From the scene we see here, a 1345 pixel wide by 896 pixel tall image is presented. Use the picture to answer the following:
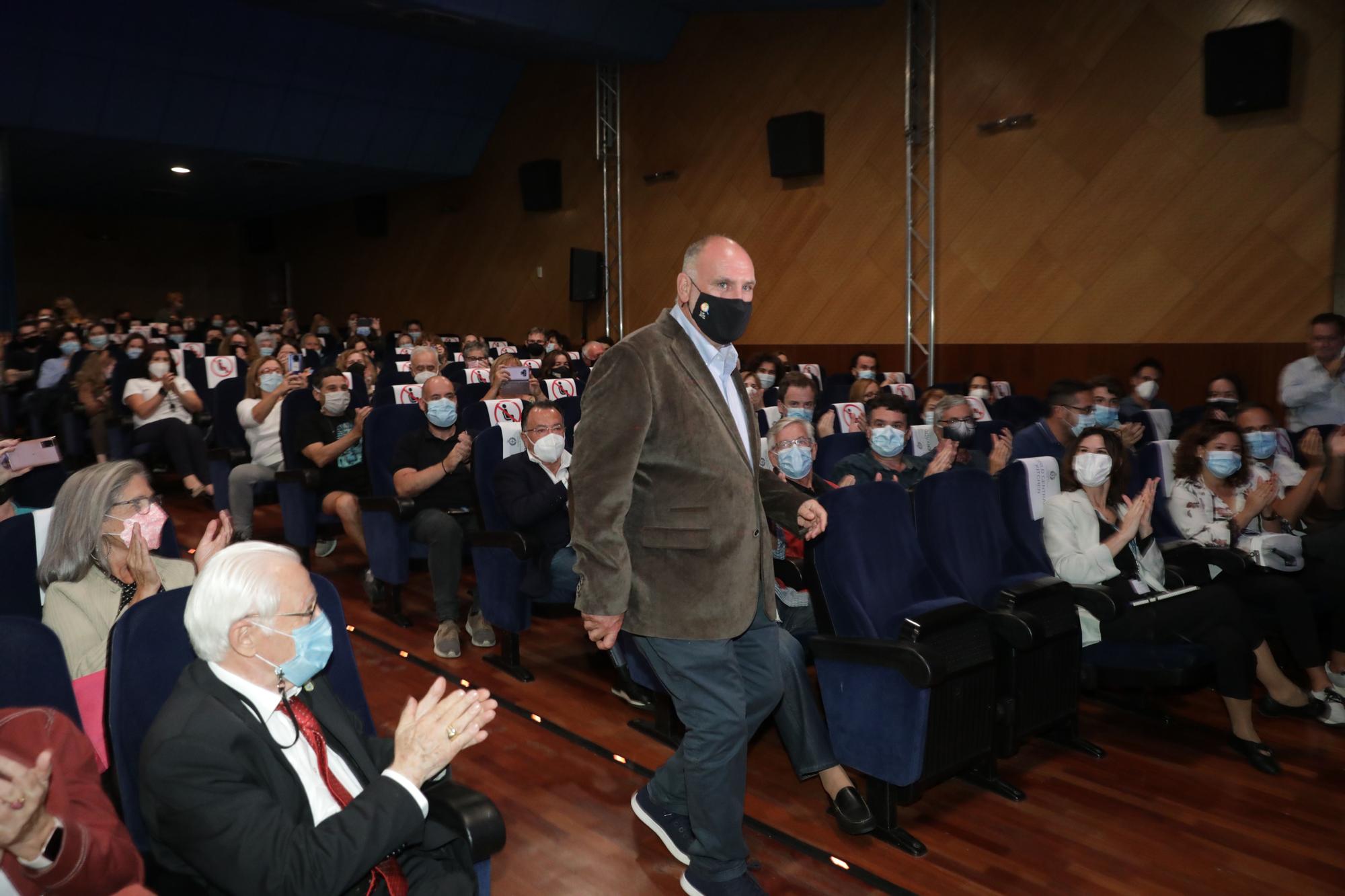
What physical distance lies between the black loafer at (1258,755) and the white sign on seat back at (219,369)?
6347 mm

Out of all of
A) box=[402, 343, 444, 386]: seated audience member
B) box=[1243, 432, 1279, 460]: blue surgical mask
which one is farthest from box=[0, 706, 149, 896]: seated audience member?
box=[402, 343, 444, 386]: seated audience member

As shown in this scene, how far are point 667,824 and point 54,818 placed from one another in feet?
4.75

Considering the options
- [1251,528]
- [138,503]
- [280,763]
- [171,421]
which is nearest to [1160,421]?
[1251,528]

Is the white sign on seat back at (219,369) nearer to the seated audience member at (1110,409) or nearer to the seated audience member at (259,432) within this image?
the seated audience member at (259,432)

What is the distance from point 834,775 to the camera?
8.55 ft

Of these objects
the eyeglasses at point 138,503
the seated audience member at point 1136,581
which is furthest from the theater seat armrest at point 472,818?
the seated audience member at point 1136,581

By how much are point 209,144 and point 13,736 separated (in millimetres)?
12506

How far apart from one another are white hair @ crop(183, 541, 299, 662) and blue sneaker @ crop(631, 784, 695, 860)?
4.09 ft

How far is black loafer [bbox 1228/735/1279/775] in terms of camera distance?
2.90m

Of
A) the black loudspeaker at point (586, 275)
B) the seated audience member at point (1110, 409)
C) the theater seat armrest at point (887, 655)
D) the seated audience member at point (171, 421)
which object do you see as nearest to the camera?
the theater seat armrest at point (887, 655)

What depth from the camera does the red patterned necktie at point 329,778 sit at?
1.55 meters

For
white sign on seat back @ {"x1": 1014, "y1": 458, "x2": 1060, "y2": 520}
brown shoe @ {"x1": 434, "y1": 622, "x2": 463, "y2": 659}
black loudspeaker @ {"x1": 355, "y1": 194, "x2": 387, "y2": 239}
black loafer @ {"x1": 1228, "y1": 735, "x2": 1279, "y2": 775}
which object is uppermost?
black loudspeaker @ {"x1": 355, "y1": 194, "x2": 387, "y2": 239}

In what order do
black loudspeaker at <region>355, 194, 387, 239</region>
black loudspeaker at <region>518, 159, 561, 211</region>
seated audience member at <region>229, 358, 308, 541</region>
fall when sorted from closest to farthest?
seated audience member at <region>229, 358, 308, 541</region> → black loudspeaker at <region>518, 159, 561, 211</region> → black loudspeaker at <region>355, 194, 387, 239</region>

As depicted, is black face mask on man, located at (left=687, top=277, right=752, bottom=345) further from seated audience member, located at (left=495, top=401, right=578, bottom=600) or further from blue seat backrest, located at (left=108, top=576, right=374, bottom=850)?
seated audience member, located at (left=495, top=401, right=578, bottom=600)
